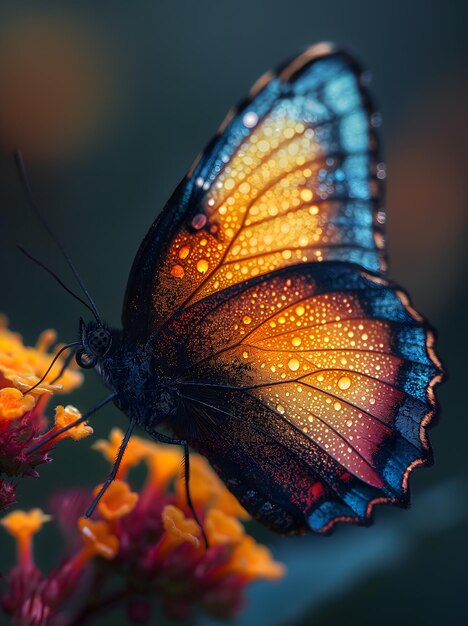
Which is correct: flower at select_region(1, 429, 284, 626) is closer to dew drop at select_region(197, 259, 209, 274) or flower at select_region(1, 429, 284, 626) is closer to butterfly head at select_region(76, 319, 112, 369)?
butterfly head at select_region(76, 319, 112, 369)

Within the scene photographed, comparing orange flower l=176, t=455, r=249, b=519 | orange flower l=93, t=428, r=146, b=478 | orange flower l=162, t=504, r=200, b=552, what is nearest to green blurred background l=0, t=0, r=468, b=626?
orange flower l=176, t=455, r=249, b=519

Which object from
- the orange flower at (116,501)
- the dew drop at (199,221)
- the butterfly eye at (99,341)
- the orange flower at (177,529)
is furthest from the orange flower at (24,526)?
the dew drop at (199,221)

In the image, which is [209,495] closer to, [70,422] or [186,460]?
[186,460]

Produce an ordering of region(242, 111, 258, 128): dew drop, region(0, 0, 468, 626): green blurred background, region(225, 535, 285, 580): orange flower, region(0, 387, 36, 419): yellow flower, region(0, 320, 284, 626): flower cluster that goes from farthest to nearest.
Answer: region(0, 0, 468, 626): green blurred background
region(225, 535, 285, 580): orange flower
region(242, 111, 258, 128): dew drop
region(0, 320, 284, 626): flower cluster
region(0, 387, 36, 419): yellow flower

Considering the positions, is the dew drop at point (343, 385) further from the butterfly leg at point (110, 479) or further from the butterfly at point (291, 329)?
the butterfly leg at point (110, 479)

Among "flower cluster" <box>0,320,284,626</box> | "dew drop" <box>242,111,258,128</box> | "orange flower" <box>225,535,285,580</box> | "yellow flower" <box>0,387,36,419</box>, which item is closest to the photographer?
"yellow flower" <box>0,387,36,419</box>

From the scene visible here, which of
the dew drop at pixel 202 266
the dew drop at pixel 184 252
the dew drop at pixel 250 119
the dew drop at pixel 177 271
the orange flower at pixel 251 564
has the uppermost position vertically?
the dew drop at pixel 250 119
